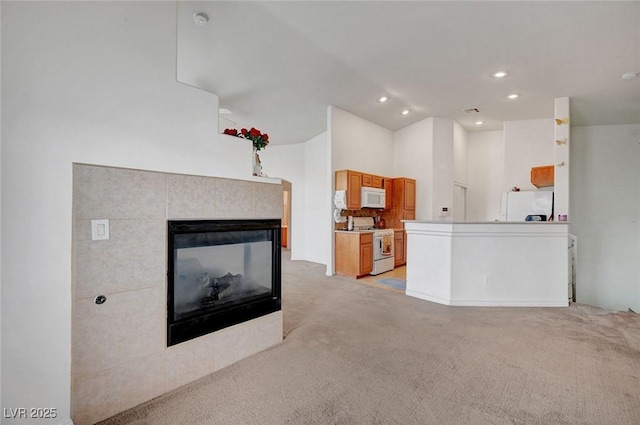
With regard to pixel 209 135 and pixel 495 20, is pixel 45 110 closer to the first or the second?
pixel 209 135

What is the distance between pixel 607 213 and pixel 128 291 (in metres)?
8.34

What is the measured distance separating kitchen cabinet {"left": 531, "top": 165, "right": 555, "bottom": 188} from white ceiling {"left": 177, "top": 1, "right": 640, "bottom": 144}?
113 centimetres

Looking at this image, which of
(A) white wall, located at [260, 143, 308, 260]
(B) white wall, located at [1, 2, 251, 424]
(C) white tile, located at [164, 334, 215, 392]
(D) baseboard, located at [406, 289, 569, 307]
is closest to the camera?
(B) white wall, located at [1, 2, 251, 424]

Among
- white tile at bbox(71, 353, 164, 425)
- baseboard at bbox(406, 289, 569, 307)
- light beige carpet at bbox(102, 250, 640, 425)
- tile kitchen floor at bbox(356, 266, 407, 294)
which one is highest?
white tile at bbox(71, 353, 164, 425)

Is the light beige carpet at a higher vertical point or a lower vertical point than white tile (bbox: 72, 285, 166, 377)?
lower

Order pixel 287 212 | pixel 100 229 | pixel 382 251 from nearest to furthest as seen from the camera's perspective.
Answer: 1. pixel 100 229
2. pixel 382 251
3. pixel 287 212

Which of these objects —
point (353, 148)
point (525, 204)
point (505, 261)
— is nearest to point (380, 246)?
point (353, 148)

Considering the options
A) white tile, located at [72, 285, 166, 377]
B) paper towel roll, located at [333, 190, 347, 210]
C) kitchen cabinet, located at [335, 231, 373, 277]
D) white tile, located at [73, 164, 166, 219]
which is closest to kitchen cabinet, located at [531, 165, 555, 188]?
kitchen cabinet, located at [335, 231, 373, 277]

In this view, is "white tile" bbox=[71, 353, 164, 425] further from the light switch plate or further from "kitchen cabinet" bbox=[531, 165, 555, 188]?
"kitchen cabinet" bbox=[531, 165, 555, 188]

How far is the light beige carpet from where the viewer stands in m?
1.73

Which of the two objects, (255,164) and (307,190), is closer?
(255,164)

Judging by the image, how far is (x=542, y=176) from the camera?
5.54m

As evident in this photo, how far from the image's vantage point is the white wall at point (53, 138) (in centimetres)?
139

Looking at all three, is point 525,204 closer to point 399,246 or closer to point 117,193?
point 399,246
